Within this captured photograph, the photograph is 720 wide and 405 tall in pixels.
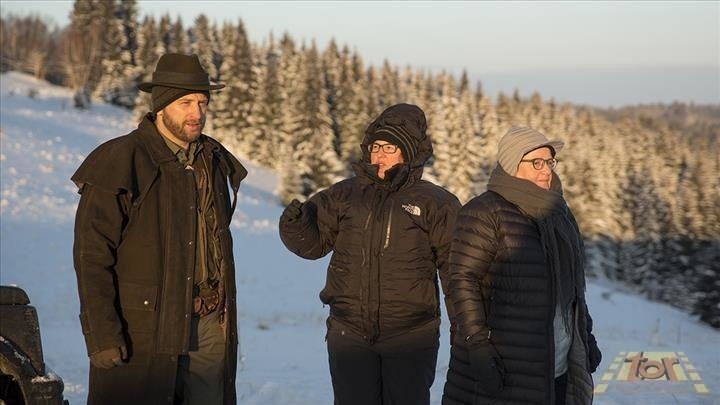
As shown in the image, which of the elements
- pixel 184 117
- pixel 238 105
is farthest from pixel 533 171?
pixel 238 105

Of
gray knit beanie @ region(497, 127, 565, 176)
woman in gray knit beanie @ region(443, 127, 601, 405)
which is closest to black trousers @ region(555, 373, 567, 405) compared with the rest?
woman in gray knit beanie @ region(443, 127, 601, 405)

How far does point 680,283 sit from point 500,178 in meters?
62.2

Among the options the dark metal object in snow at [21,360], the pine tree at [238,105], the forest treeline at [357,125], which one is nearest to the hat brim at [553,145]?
the dark metal object in snow at [21,360]

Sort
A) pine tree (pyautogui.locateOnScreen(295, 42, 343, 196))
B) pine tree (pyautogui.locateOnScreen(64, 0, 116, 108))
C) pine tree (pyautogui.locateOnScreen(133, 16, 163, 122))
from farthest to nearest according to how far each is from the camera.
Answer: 1. pine tree (pyautogui.locateOnScreen(133, 16, 163, 122))
2. pine tree (pyautogui.locateOnScreen(64, 0, 116, 108))
3. pine tree (pyautogui.locateOnScreen(295, 42, 343, 196))

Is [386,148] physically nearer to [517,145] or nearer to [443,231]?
[443,231]

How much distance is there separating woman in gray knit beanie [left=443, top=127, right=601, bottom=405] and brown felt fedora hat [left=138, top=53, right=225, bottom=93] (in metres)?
1.58

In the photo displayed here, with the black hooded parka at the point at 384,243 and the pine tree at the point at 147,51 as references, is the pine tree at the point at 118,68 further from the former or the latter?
the black hooded parka at the point at 384,243

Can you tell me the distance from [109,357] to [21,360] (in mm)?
520

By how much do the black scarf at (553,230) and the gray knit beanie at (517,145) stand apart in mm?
51

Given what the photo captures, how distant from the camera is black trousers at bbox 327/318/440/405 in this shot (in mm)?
4977

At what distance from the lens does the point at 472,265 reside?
4.57 meters

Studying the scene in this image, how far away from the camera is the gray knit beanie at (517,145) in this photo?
4711 millimetres

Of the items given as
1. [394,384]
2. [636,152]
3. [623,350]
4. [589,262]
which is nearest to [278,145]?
[589,262]

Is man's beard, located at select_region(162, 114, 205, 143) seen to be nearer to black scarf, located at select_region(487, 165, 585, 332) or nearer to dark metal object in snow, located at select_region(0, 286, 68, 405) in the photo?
dark metal object in snow, located at select_region(0, 286, 68, 405)
